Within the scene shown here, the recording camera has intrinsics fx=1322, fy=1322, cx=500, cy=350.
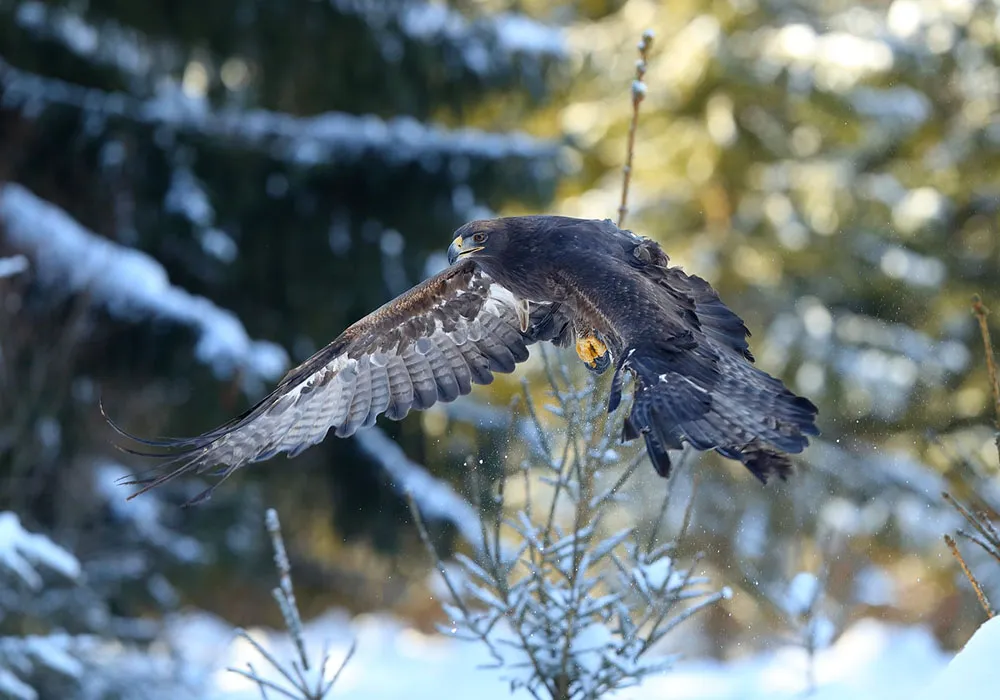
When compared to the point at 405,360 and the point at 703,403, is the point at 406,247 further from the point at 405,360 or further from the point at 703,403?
the point at 703,403

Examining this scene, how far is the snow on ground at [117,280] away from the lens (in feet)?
31.9

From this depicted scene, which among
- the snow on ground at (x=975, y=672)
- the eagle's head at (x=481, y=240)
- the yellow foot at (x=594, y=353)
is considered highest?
the eagle's head at (x=481, y=240)

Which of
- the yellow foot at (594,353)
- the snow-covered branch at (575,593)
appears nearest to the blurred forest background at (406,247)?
the yellow foot at (594,353)

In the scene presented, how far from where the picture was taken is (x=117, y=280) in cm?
984

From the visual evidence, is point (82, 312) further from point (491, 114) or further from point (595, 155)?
point (595, 155)

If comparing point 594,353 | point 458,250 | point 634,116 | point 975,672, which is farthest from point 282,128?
point 975,672

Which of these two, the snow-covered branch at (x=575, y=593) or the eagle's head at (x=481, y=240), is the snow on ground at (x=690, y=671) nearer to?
the snow-covered branch at (x=575, y=593)

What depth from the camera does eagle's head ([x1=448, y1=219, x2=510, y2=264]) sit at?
5.36 metres

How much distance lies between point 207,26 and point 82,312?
8.94 feet

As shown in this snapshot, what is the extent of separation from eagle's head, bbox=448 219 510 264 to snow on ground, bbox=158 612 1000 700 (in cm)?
290

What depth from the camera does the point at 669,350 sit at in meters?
4.40

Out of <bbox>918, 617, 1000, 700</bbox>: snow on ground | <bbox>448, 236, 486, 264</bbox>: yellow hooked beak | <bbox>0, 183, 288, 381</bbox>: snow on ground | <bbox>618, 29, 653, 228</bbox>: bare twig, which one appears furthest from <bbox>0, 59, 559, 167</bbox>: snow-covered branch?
<bbox>918, 617, 1000, 700</bbox>: snow on ground

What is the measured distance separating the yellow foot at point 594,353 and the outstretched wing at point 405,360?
0.58 feet

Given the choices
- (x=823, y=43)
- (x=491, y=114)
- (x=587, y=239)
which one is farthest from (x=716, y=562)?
(x=587, y=239)
